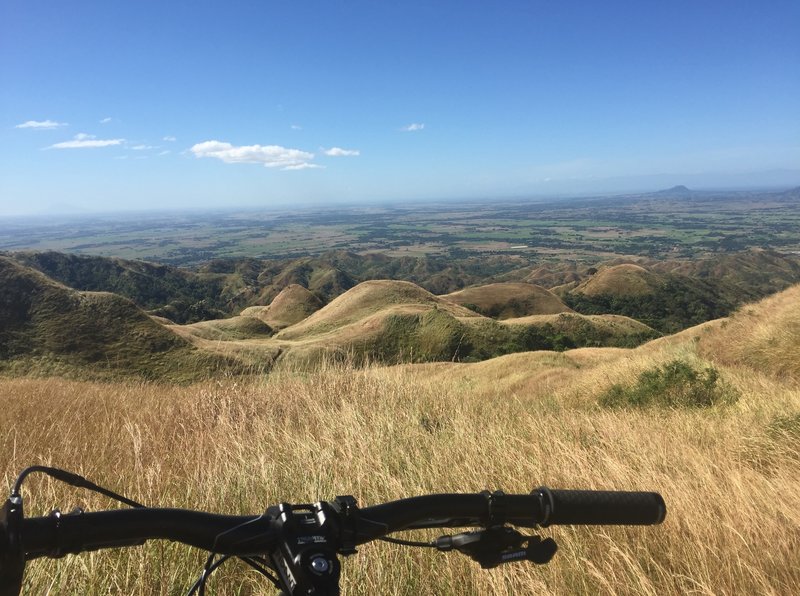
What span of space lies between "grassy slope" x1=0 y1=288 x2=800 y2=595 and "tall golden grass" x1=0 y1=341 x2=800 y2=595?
14 mm

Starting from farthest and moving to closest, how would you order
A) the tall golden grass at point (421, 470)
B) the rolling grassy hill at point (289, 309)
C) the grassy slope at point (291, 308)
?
the rolling grassy hill at point (289, 309)
the grassy slope at point (291, 308)
the tall golden grass at point (421, 470)

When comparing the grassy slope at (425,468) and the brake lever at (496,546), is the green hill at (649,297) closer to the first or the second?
the grassy slope at (425,468)

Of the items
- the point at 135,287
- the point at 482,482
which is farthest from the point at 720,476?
the point at 135,287

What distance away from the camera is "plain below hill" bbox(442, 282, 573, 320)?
8094 cm

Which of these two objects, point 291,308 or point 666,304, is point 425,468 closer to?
point 291,308

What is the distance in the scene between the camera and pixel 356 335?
2016 inches

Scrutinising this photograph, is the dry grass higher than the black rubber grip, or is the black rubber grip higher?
the black rubber grip

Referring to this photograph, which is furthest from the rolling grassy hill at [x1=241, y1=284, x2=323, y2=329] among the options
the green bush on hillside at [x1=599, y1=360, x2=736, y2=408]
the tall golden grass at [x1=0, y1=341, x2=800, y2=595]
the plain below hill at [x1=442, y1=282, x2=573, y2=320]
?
the tall golden grass at [x1=0, y1=341, x2=800, y2=595]

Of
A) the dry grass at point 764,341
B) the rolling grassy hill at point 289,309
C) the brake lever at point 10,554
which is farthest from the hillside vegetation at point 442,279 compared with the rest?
the brake lever at point 10,554

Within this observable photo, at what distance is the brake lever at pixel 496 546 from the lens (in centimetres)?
138

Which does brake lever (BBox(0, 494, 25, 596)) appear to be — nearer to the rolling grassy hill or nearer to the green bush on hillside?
the green bush on hillside

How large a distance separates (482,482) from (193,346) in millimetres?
43716

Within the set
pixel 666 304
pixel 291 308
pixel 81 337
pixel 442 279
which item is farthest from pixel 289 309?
pixel 442 279

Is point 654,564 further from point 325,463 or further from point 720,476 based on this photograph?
point 325,463
